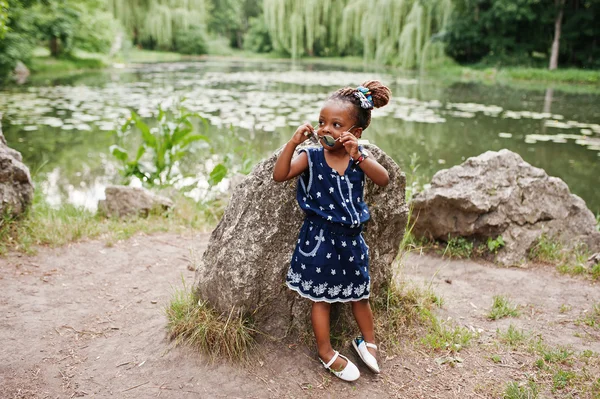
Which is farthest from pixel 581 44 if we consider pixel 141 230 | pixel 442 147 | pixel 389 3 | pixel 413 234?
pixel 141 230

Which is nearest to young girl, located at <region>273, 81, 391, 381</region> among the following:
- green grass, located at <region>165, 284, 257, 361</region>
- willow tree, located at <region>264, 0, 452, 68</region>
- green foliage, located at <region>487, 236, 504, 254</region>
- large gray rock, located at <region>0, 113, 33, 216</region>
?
green grass, located at <region>165, 284, 257, 361</region>

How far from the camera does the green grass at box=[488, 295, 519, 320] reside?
9.86 feet

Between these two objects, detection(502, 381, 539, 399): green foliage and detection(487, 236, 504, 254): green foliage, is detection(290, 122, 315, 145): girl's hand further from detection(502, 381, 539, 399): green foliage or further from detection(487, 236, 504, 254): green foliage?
detection(487, 236, 504, 254): green foliage

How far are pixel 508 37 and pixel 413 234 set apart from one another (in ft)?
82.1

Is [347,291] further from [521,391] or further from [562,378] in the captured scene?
[562,378]

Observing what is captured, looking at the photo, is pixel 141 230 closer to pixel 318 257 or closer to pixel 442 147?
pixel 318 257

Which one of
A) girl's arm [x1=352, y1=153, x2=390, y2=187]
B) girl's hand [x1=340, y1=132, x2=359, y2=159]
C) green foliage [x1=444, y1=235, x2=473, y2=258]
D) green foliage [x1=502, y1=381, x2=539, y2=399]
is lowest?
green foliage [x1=444, y1=235, x2=473, y2=258]

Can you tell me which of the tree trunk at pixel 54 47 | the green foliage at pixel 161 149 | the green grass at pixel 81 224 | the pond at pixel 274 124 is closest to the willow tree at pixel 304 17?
the tree trunk at pixel 54 47

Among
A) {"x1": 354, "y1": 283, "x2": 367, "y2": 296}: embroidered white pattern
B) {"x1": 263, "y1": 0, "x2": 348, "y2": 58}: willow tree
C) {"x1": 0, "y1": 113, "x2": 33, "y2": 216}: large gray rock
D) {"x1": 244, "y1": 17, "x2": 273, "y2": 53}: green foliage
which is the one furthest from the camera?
{"x1": 244, "y1": 17, "x2": 273, "y2": 53}: green foliage

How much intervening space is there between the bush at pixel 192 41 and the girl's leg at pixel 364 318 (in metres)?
38.2

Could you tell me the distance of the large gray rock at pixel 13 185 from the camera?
377cm

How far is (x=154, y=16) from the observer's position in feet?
104

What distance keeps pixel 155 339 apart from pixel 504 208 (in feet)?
10.4

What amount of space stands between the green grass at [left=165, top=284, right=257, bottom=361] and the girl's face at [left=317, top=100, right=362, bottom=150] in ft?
3.44
